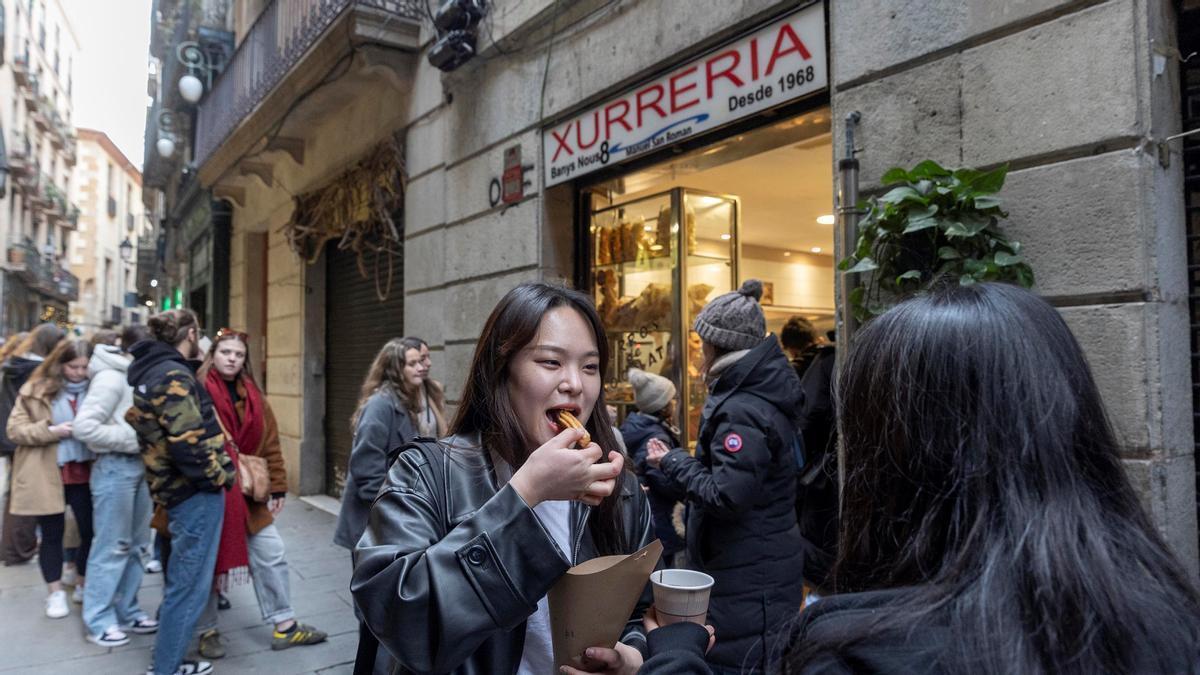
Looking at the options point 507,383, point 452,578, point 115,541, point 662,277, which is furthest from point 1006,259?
point 115,541

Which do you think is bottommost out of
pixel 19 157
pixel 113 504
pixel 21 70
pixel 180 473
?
pixel 113 504

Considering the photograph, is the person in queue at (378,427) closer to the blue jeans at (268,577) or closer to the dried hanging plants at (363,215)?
the blue jeans at (268,577)

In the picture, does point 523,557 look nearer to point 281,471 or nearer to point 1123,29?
point 1123,29

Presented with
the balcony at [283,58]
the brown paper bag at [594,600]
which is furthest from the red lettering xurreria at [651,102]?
the brown paper bag at [594,600]

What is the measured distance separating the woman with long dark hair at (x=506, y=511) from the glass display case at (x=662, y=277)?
384cm

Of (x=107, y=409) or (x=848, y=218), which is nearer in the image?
(x=848, y=218)

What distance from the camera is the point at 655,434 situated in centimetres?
432

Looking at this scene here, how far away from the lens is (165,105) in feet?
58.7

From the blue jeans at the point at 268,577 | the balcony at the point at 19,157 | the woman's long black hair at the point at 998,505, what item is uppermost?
the balcony at the point at 19,157

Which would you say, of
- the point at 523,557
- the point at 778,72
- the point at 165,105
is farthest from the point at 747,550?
the point at 165,105

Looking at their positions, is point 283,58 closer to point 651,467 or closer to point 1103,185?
point 651,467

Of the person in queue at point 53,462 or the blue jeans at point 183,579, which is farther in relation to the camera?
the person in queue at point 53,462

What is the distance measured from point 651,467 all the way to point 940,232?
1.76 meters

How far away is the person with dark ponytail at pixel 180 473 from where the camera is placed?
409 centimetres
